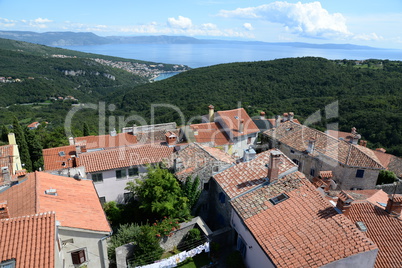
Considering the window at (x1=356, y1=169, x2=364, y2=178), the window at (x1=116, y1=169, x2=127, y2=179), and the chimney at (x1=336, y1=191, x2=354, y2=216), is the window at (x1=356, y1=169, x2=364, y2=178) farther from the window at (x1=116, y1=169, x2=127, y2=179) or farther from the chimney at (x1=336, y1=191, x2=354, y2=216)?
the window at (x1=116, y1=169, x2=127, y2=179)

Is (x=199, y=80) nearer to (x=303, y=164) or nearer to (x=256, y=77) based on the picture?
(x=256, y=77)

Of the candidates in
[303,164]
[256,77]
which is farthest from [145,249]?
[256,77]

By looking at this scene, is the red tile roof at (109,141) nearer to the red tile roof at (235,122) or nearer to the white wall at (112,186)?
the white wall at (112,186)

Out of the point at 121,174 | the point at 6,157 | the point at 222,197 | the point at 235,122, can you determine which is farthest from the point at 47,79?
the point at 222,197

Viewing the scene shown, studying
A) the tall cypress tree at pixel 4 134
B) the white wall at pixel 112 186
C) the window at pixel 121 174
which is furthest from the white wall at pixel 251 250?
the tall cypress tree at pixel 4 134

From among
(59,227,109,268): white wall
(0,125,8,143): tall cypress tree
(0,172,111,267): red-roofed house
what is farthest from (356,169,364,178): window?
(0,125,8,143): tall cypress tree

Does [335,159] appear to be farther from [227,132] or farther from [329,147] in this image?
[227,132]
